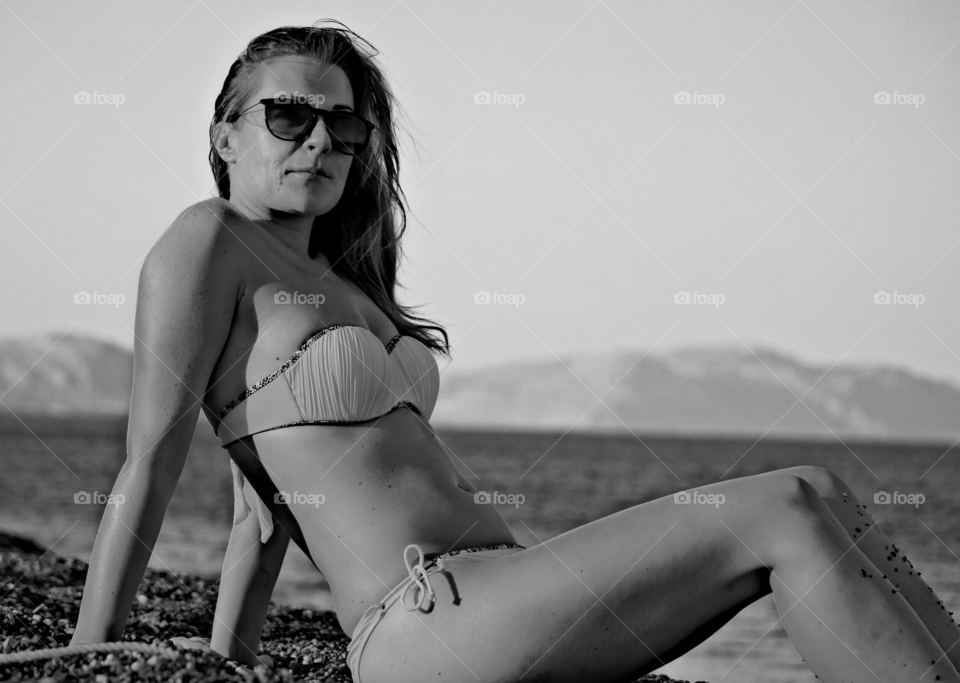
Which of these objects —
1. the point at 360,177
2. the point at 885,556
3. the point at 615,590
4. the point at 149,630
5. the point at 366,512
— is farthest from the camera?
the point at 149,630

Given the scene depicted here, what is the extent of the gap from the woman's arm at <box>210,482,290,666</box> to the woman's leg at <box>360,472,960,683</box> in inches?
41.6

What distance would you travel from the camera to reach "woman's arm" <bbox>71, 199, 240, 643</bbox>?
2.47 meters

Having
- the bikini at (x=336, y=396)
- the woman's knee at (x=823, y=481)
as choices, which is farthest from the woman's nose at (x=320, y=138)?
the woman's knee at (x=823, y=481)

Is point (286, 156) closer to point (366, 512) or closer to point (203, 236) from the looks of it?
point (203, 236)

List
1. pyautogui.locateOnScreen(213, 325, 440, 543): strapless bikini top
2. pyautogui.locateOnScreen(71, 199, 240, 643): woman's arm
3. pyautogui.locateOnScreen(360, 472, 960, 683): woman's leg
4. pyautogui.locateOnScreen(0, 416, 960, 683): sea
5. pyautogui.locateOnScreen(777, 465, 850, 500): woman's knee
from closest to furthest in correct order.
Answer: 1. pyautogui.locateOnScreen(360, 472, 960, 683): woman's leg
2. pyautogui.locateOnScreen(71, 199, 240, 643): woman's arm
3. pyautogui.locateOnScreen(777, 465, 850, 500): woman's knee
4. pyautogui.locateOnScreen(213, 325, 440, 543): strapless bikini top
5. pyautogui.locateOnScreen(0, 416, 960, 683): sea

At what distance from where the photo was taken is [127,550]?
2459 millimetres

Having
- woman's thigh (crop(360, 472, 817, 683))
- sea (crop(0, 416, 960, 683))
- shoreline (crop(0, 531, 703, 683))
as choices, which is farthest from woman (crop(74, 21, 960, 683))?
sea (crop(0, 416, 960, 683))

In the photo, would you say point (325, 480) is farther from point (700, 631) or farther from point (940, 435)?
point (940, 435)

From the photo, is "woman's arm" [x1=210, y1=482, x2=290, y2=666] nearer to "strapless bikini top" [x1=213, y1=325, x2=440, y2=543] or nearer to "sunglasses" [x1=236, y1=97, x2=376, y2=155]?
"strapless bikini top" [x1=213, y1=325, x2=440, y2=543]

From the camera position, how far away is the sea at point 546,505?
8.92 metres

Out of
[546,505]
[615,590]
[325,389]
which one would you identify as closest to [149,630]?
[325,389]

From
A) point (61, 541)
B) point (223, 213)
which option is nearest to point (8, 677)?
point (223, 213)

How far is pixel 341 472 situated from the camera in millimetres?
2680

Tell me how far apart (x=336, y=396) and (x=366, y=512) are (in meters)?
0.34
